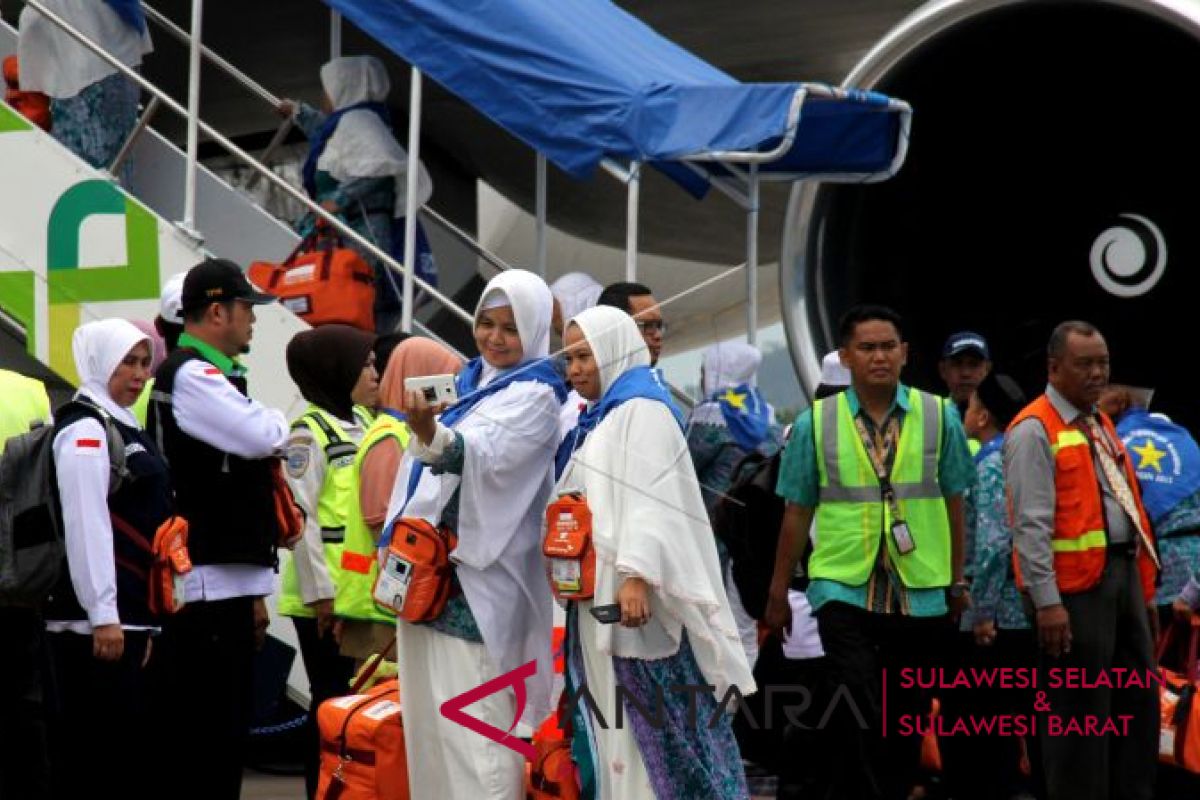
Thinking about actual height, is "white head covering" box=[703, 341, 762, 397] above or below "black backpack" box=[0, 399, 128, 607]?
above

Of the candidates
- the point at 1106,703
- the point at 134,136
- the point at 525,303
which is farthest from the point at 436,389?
the point at 134,136

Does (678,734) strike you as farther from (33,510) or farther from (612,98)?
(612,98)

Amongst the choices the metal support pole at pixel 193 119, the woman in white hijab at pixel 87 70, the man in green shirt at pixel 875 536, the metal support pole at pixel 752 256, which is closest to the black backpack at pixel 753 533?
the man in green shirt at pixel 875 536

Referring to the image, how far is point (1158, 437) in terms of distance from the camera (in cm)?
698

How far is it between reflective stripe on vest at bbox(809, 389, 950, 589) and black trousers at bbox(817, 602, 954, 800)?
124 millimetres

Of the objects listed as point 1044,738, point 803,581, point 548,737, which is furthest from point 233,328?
point 1044,738

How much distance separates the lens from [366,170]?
8289 mm

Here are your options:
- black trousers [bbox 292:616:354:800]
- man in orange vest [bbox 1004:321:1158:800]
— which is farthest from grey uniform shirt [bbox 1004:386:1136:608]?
black trousers [bbox 292:616:354:800]

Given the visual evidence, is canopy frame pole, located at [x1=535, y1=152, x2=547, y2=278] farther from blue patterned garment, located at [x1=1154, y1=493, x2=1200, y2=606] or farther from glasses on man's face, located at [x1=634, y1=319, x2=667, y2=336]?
blue patterned garment, located at [x1=1154, y1=493, x2=1200, y2=606]

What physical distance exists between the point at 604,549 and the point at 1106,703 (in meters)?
2.07

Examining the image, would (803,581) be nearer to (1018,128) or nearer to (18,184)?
(1018,128)

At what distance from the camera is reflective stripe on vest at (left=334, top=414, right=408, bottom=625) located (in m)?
6.21

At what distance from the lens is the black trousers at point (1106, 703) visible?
20.6 ft

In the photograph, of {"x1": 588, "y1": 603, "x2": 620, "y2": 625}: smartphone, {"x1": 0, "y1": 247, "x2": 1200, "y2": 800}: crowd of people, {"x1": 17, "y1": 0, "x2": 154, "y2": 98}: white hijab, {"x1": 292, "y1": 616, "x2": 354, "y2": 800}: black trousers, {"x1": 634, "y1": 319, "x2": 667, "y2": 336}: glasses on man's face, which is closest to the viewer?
{"x1": 588, "y1": 603, "x2": 620, "y2": 625}: smartphone
